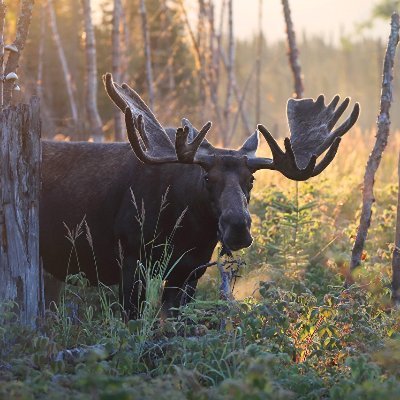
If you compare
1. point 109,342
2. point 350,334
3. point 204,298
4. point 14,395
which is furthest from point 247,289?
point 14,395

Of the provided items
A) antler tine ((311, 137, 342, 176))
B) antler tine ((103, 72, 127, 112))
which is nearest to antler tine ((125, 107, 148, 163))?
antler tine ((103, 72, 127, 112))

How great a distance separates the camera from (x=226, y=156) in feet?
24.9

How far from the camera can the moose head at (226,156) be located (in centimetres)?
714

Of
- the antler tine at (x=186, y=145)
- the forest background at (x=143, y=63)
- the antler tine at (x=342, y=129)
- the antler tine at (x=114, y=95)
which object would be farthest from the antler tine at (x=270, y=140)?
the forest background at (x=143, y=63)

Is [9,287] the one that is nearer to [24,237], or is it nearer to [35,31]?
[24,237]

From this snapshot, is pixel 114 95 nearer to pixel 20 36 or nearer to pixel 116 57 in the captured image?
pixel 20 36

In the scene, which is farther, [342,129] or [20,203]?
[342,129]

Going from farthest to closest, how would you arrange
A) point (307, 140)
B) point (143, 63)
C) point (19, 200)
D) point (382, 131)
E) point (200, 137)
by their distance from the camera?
point (143, 63) → point (382, 131) → point (307, 140) → point (200, 137) → point (19, 200)

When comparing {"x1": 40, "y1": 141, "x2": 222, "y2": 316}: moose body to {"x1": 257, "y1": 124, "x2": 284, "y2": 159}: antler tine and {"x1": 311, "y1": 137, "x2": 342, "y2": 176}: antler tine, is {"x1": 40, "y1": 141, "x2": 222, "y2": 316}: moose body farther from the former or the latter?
{"x1": 311, "y1": 137, "x2": 342, "y2": 176}: antler tine

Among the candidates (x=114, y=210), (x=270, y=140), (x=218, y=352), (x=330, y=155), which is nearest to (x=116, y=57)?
(x=114, y=210)

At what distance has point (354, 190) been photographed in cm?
1477

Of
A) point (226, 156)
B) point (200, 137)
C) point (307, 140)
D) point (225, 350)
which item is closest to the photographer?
point (225, 350)

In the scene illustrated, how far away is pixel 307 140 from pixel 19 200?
2.76 metres

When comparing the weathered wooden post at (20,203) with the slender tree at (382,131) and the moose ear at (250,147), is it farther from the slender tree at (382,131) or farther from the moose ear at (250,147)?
the slender tree at (382,131)
